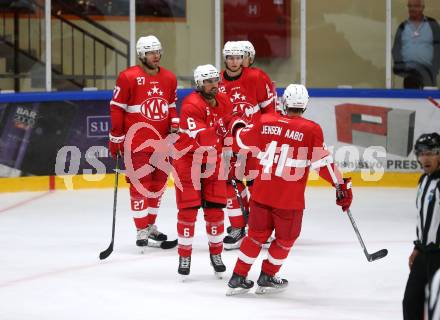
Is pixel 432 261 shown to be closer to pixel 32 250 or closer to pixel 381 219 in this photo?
pixel 32 250

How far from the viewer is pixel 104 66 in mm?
10055

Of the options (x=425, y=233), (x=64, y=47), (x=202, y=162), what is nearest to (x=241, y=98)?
(x=202, y=162)

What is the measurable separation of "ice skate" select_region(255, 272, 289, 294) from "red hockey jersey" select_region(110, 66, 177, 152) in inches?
68.6

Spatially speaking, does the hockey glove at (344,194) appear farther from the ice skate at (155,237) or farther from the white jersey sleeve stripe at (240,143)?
the ice skate at (155,237)

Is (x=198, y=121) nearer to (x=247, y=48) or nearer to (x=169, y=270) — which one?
(x=169, y=270)

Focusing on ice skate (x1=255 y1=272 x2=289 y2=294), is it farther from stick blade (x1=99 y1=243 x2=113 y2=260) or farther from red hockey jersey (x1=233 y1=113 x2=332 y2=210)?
stick blade (x1=99 y1=243 x2=113 y2=260)

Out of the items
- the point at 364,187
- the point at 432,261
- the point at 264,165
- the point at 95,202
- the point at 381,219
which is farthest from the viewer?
the point at 364,187

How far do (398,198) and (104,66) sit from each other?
3093 mm

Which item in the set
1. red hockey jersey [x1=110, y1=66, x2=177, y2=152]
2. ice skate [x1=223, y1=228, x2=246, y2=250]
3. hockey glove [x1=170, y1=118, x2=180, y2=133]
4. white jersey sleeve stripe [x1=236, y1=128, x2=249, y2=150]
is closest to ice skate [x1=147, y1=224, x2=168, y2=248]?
ice skate [x1=223, y1=228, x2=246, y2=250]

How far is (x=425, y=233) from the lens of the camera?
162 inches

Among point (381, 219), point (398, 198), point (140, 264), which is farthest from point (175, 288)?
point (398, 198)

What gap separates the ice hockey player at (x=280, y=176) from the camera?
5.51 metres

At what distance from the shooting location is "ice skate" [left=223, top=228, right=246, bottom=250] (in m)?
7.08

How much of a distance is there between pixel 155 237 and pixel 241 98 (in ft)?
3.76
